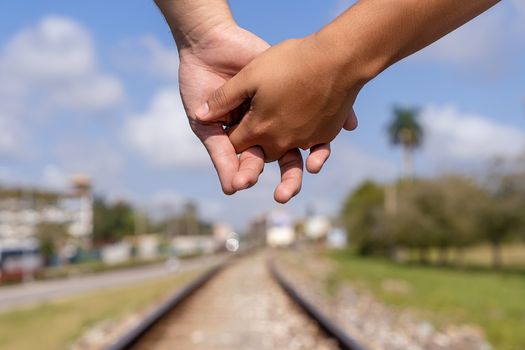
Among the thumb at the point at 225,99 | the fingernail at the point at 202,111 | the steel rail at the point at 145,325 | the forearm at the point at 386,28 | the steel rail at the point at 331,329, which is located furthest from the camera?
the steel rail at the point at 145,325

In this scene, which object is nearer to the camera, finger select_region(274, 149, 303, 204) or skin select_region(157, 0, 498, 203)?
skin select_region(157, 0, 498, 203)

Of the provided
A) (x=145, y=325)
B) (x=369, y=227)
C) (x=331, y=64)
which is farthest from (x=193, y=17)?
(x=369, y=227)

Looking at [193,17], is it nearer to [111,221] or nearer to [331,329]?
[331,329]

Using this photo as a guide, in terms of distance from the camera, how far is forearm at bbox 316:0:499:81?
1.79 m

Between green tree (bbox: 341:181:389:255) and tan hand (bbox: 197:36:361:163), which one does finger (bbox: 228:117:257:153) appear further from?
green tree (bbox: 341:181:389:255)

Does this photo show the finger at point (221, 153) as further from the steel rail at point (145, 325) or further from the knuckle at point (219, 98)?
the steel rail at point (145, 325)

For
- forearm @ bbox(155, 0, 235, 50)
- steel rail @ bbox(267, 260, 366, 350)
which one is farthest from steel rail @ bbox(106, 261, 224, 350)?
forearm @ bbox(155, 0, 235, 50)

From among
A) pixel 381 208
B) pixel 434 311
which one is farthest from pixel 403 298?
pixel 381 208

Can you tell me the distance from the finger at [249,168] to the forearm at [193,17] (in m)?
0.37

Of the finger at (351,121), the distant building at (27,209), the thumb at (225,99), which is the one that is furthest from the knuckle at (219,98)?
the distant building at (27,209)

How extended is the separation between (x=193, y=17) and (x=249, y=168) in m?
0.45

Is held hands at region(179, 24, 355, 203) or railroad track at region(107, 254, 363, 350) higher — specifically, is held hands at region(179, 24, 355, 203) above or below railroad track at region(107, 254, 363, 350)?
above

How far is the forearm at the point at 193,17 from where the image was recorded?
209 cm

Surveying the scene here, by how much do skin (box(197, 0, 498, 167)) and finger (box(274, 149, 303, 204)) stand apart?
115 mm
